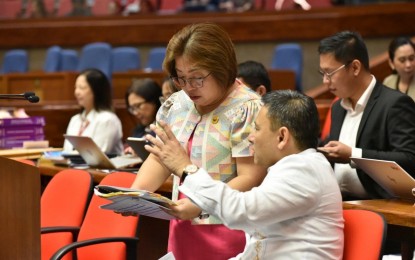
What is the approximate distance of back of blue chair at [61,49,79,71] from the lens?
977 cm

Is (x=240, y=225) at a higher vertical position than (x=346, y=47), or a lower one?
lower

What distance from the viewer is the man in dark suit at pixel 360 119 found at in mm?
3566

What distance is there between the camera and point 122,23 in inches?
395

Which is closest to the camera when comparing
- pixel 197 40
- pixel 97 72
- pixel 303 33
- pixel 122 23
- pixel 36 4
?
pixel 197 40

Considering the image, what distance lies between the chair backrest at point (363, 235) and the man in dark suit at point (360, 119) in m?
0.87

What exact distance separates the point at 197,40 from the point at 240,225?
65 centimetres

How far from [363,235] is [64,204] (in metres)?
1.92

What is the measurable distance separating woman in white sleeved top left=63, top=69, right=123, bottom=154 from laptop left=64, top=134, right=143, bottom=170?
84 cm

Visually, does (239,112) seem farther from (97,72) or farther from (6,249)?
(97,72)

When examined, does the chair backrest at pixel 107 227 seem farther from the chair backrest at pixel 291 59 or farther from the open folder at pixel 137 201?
the chair backrest at pixel 291 59

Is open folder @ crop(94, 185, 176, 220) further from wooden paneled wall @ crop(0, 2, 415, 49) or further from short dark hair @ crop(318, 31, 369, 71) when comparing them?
wooden paneled wall @ crop(0, 2, 415, 49)

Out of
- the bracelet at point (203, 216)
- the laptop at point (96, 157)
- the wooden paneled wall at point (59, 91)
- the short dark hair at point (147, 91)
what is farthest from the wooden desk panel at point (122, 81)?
the bracelet at point (203, 216)

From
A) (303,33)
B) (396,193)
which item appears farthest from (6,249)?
(303,33)

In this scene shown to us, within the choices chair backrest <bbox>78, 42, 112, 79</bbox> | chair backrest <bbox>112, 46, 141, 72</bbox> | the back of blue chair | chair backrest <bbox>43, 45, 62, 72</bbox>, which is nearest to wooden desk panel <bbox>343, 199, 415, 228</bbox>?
chair backrest <bbox>112, 46, 141, 72</bbox>
